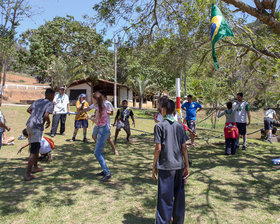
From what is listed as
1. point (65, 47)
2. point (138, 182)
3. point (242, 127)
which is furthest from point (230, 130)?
point (65, 47)

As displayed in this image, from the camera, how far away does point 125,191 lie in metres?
4.43

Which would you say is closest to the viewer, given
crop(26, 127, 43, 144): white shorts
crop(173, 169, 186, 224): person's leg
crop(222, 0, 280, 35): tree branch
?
crop(173, 169, 186, 224): person's leg

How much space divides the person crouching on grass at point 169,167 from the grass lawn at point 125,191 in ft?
1.67

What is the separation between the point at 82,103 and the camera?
827 centimetres

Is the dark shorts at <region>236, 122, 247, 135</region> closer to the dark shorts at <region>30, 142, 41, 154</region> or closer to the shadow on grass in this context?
the shadow on grass

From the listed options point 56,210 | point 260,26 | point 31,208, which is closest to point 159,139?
point 56,210

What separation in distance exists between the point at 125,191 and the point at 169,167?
1.74 metres

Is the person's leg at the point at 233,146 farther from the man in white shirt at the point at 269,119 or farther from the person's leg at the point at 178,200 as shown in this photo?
the person's leg at the point at 178,200

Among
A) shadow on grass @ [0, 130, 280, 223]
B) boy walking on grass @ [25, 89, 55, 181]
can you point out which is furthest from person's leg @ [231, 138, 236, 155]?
boy walking on grass @ [25, 89, 55, 181]

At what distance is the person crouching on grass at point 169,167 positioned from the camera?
2.96 meters

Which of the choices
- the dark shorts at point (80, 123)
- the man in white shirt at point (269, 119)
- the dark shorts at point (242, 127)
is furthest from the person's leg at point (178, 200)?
the man in white shirt at point (269, 119)

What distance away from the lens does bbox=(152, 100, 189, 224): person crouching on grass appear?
9.72 feet

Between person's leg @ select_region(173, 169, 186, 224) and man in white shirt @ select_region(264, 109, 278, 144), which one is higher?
man in white shirt @ select_region(264, 109, 278, 144)

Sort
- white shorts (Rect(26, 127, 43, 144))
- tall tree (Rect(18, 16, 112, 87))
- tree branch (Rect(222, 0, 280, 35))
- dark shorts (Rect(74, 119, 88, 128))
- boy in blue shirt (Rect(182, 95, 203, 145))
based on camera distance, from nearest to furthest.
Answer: white shorts (Rect(26, 127, 43, 144))
tree branch (Rect(222, 0, 280, 35))
boy in blue shirt (Rect(182, 95, 203, 145))
dark shorts (Rect(74, 119, 88, 128))
tall tree (Rect(18, 16, 112, 87))
